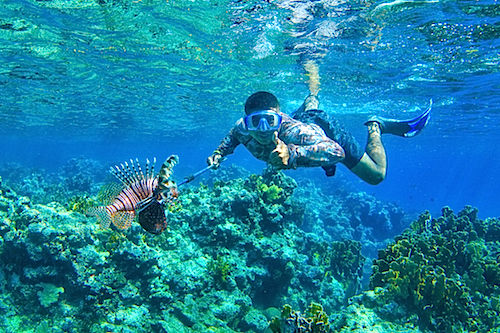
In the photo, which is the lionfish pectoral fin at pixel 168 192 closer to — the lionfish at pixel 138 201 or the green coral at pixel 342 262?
the lionfish at pixel 138 201

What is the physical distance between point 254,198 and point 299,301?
3.20 meters

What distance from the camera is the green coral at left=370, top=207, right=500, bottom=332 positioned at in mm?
5148

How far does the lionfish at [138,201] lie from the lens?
9.18 feet

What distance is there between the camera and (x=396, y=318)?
514 cm

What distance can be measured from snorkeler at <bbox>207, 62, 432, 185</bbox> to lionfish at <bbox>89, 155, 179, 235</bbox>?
4.55 ft

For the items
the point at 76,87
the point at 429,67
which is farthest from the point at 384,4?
the point at 76,87

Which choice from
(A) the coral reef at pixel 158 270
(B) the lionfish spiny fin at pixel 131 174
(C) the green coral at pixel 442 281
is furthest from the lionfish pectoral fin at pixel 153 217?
(C) the green coral at pixel 442 281

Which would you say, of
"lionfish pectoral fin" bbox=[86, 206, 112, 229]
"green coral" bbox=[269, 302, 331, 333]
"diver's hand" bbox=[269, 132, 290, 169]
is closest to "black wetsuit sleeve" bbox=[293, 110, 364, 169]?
"diver's hand" bbox=[269, 132, 290, 169]

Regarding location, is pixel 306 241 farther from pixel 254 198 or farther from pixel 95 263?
pixel 95 263

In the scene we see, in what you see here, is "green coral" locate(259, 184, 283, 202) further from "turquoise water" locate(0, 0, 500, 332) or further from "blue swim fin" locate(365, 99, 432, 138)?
"blue swim fin" locate(365, 99, 432, 138)

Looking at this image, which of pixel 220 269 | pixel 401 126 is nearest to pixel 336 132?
pixel 401 126

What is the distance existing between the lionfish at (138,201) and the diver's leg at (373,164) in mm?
4588

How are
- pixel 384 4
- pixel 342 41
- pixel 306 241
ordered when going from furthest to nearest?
pixel 342 41
pixel 306 241
pixel 384 4

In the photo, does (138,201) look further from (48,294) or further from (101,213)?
(48,294)
